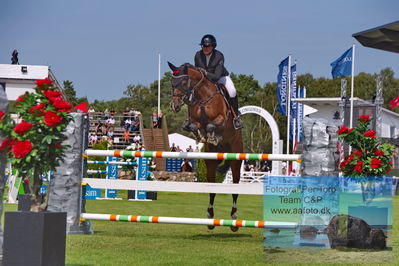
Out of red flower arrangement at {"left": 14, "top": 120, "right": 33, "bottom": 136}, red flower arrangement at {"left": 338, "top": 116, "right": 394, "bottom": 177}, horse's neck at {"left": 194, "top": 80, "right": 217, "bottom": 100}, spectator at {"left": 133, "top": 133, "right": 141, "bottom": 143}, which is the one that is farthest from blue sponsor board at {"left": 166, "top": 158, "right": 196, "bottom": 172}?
red flower arrangement at {"left": 14, "top": 120, "right": 33, "bottom": 136}

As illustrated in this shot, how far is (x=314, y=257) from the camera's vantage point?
7.21m

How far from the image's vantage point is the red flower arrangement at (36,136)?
5227mm

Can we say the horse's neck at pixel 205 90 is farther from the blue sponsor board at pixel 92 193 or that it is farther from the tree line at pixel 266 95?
the tree line at pixel 266 95

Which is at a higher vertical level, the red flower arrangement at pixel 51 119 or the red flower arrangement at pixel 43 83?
the red flower arrangement at pixel 43 83

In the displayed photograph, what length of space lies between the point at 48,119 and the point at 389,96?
7413 cm

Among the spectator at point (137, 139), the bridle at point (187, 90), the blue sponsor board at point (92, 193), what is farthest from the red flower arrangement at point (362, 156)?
the spectator at point (137, 139)

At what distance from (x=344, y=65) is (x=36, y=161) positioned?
3031cm

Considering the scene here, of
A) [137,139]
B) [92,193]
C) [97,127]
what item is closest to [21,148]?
[92,193]

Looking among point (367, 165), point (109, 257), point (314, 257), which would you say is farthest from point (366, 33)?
point (109, 257)

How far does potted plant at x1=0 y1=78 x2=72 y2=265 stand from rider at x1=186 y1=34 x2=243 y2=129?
5356 millimetres

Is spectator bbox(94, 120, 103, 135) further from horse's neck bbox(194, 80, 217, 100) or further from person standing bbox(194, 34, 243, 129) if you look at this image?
horse's neck bbox(194, 80, 217, 100)

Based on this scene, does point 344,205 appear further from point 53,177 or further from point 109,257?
point 53,177

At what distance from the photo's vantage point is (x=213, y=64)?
1074cm

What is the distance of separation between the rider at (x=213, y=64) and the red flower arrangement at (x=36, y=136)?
213 inches
